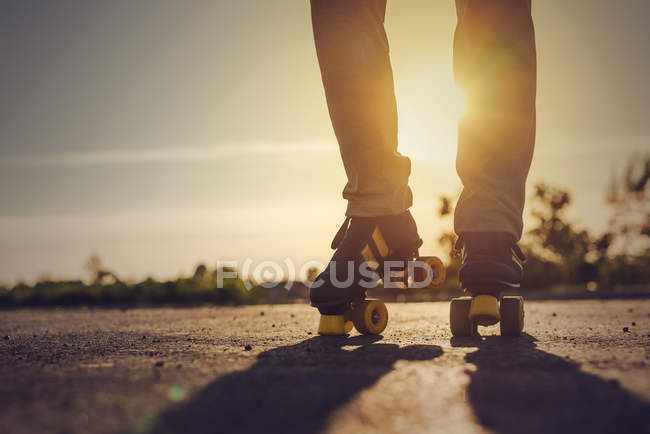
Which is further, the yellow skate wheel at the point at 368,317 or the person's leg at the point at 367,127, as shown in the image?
the person's leg at the point at 367,127

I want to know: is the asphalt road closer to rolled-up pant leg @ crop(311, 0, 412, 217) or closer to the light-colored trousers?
the light-colored trousers

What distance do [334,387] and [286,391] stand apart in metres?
0.10

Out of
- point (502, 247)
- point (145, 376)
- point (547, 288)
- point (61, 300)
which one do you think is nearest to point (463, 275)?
point (502, 247)

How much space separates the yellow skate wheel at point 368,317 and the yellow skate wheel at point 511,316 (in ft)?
1.57

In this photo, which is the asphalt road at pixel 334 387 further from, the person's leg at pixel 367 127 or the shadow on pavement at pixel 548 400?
the person's leg at pixel 367 127

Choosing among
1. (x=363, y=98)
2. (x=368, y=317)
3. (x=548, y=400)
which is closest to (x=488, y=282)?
(x=368, y=317)

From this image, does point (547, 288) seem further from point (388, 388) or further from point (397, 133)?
point (388, 388)

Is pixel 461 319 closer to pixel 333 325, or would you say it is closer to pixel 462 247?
pixel 462 247

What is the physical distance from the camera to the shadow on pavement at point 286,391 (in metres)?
0.96

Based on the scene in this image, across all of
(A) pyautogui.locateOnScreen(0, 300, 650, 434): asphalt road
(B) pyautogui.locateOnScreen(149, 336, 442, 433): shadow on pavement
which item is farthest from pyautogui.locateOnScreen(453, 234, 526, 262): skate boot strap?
(B) pyautogui.locateOnScreen(149, 336, 442, 433): shadow on pavement

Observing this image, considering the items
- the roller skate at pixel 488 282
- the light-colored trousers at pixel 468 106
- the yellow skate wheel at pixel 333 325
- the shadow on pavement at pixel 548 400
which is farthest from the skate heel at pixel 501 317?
the shadow on pavement at pixel 548 400

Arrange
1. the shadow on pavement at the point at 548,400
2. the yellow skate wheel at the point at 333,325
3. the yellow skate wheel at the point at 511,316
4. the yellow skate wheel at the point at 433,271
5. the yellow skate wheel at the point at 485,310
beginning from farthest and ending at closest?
the yellow skate wheel at the point at 433,271
the yellow skate wheel at the point at 333,325
the yellow skate wheel at the point at 511,316
the yellow skate wheel at the point at 485,310
the shadow on pavement at the point at 548,400

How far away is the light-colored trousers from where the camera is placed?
7.59 ft

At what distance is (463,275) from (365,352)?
23.4 inches
